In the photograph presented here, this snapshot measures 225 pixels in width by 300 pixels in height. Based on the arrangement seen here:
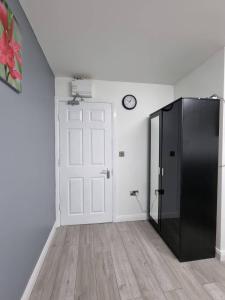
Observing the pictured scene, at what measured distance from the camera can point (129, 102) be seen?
280 cm

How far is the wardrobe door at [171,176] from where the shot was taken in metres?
1.93

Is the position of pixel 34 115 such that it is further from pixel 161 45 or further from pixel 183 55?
pixel 183 55

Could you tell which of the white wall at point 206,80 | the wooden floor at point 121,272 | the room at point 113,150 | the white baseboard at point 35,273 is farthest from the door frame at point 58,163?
the white wall at point 206,80

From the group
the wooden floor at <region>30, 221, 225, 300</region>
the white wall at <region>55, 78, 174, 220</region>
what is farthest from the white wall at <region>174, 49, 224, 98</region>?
the wooden floor at <region>30, 221, 225, 300</region>

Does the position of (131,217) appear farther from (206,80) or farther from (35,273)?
(206,80)

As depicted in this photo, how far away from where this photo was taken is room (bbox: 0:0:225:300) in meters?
1.30

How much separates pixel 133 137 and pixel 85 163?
0.95 meters

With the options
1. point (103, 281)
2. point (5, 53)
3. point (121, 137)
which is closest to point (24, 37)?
point (5, 53)

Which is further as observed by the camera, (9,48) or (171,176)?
(171,176)

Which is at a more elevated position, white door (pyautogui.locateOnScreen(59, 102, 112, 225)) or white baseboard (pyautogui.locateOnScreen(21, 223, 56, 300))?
white door (pyautogui.locateOnScreen(59, 102, 112, 225))

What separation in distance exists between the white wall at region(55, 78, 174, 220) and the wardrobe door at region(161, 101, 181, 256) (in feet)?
2.03

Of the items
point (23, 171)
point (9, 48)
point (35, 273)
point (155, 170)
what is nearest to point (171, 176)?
point (155, 170)

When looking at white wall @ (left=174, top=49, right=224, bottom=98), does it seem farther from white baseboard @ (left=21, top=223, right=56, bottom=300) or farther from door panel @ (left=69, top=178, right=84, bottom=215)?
white baseboard @ (left=21, top=223, right=56, bottom=300)

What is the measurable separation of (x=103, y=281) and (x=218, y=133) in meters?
2.03
